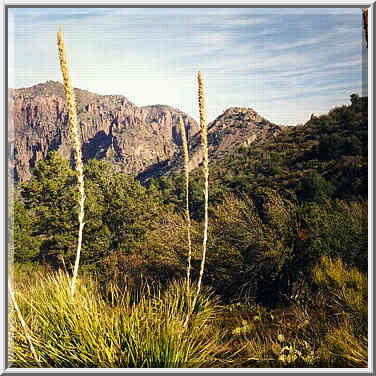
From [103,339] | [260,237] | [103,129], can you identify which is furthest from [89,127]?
[103,339]

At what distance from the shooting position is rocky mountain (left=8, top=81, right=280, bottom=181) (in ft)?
14.4

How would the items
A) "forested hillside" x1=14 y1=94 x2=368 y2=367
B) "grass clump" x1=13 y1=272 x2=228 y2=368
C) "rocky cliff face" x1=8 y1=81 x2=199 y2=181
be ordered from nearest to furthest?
"grass clump" x1=13 y1=272 x2=228 y2=368
"forested hillside" x1=14 y1=94 x2=368 y2=367
"rocky cliff face" x1=8 y1=81 x2=199 y2=181

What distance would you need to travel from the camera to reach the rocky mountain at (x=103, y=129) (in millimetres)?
4379

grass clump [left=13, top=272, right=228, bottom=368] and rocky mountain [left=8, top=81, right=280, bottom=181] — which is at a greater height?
rocky mountain [left=8, top=81, right=280, bottom=181]

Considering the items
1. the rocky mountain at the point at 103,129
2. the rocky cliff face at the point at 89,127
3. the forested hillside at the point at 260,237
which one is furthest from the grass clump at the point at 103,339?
the rocky cliff face at the point at 89,127

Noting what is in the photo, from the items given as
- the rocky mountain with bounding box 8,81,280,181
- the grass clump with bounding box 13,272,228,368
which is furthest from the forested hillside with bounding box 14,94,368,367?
the rocky mountain with bounding box 8,81,280,181

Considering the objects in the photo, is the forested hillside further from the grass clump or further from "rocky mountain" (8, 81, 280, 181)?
"rocky mountain" (8, 81, 280, 181)

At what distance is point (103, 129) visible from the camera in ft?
24.5


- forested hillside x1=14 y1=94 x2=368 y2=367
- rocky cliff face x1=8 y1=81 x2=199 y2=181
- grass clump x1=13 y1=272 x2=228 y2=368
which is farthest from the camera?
rocky cliff face x1=8 y1=81 x2=199 y2=181

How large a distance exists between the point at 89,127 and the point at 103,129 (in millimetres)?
304

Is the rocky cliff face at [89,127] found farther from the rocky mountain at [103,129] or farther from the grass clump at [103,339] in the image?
the grass clump at [103,339]

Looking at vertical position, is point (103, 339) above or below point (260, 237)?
below

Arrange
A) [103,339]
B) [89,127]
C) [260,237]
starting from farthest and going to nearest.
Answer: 1. [89,127]
2. [260,237]
3. [103,339]

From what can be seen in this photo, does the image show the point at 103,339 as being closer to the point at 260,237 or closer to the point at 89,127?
the point at 260,237
